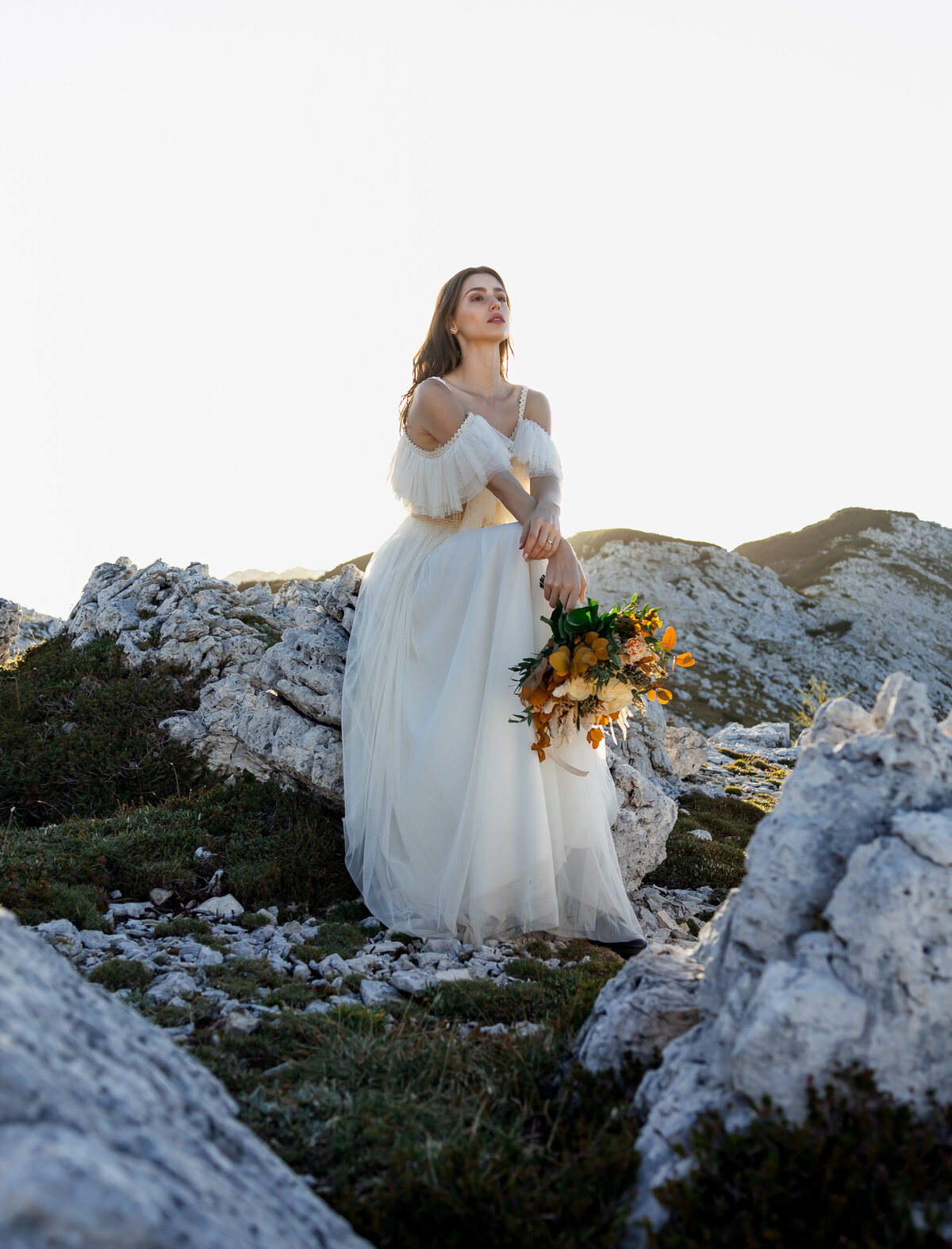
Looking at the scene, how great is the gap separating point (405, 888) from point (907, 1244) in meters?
4.57

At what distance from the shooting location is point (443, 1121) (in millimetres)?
2795

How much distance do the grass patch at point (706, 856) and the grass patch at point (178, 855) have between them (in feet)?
10.9

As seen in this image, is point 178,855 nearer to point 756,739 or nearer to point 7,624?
point 7,624

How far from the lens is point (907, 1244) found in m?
1.97

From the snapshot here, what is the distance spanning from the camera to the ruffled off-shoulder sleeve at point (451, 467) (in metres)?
6.61

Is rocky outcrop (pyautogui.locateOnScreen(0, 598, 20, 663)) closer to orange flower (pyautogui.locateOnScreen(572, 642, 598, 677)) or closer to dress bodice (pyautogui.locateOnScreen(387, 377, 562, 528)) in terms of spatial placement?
dress bodice (pyautogui.locateOnScreen(387, 377, 562, 528))

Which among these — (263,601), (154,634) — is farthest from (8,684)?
(263,601)

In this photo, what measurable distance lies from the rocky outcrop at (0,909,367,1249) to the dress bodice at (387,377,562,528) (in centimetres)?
493

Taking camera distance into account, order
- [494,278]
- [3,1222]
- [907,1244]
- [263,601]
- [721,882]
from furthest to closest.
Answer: [263,601] < [721,882] < [494,278] < [907,1244] < [3,1222]

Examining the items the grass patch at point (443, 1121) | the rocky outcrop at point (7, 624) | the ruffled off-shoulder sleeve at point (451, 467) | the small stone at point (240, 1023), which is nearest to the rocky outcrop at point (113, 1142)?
the grass patch at point (443, 1121)

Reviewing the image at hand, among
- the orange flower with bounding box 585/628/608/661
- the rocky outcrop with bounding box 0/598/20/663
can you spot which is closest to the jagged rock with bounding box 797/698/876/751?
the orange flower with bounding box 585/628/608/661

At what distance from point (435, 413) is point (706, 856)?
531 cm

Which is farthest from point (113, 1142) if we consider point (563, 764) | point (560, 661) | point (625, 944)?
point (625, 944)

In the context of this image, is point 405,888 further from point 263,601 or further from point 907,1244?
→ point 263,601
